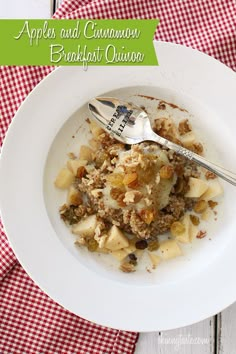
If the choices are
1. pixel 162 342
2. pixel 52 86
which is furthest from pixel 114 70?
pixel 162 342

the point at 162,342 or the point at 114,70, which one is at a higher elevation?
the point at 114,70

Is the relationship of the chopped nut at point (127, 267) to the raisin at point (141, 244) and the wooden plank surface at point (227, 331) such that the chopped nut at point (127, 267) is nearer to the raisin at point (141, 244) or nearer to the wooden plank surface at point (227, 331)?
the raisin at point (141, 244)

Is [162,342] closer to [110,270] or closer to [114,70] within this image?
[110,270]

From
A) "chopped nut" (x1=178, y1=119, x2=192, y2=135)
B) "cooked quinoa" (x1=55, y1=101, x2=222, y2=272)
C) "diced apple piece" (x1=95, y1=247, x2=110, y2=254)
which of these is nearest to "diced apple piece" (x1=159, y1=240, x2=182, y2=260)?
"cooked quinoa" (x1=55, y1=101, x2=222, y2=272)

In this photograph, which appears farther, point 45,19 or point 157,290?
point 45,19

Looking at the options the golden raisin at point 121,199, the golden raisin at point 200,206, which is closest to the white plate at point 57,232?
the golden raisin at point 200,206

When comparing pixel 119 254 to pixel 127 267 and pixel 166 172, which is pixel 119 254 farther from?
pixel 166 172

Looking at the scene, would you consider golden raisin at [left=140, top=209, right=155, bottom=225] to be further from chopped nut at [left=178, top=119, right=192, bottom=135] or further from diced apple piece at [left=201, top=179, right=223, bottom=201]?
chopped nut at [left=178, top=119, right=192, bottom=135]
